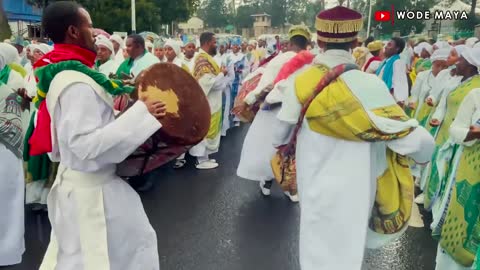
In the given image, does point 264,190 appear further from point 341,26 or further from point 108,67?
point 341,26

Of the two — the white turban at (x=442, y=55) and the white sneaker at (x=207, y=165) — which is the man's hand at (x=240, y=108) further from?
the white turban at (x=442, y=55)

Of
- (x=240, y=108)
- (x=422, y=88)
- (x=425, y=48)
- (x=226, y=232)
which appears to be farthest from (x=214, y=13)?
(x=226, y=232)

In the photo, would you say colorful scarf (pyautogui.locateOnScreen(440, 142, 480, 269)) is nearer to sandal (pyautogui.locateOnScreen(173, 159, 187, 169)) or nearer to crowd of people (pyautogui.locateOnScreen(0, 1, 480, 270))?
crowd of people (pyautogui.locateOnScreen(0, 1, 480, 270))

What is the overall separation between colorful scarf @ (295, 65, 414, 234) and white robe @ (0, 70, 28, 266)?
2.27 metres

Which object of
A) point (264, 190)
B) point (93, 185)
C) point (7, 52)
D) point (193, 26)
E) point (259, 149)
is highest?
point (7, 52)

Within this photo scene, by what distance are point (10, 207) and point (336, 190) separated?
247 centimetres

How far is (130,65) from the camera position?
264 inches

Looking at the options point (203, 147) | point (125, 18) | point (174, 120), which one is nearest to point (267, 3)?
point (125, 18)

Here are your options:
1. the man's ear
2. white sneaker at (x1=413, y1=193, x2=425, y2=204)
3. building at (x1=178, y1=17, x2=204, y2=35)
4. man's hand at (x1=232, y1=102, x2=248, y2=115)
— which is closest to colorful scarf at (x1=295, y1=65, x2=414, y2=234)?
the man's ear

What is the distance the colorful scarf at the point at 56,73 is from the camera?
2367mm

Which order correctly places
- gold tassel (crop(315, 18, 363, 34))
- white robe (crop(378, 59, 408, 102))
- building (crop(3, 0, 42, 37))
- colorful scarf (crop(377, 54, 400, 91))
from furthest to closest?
building (crop(3, 0, 42, 37)) → colorful scarf (crop(377, 54, 400, 91)) → white robe (crop(378, 59, 408, 102)) → gold tassel (crop(315, 18, 363, 34))

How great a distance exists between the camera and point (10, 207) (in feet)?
13.4

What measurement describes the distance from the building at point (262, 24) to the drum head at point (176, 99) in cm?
6270

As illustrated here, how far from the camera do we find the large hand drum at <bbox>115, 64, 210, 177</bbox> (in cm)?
238
